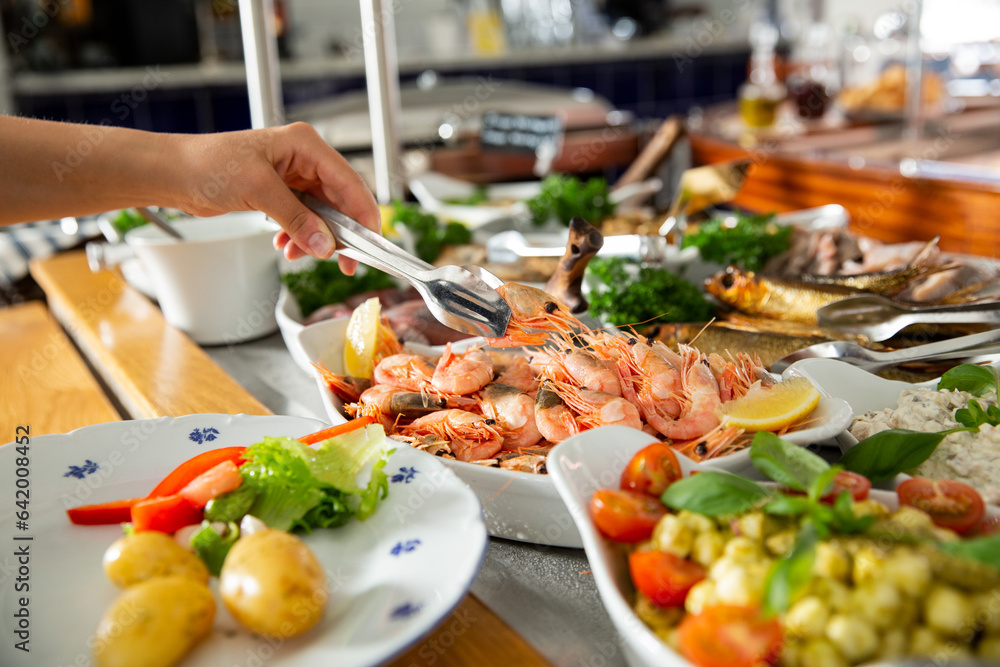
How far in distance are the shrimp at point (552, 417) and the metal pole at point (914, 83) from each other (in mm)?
2582

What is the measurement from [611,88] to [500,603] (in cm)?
618

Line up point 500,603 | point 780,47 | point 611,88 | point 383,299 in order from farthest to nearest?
point 780,47
point 611,88
point 383,299
point 500,603

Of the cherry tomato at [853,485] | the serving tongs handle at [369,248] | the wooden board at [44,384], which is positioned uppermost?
the serving tongs handle at [369,248]

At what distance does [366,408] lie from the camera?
1.10 m

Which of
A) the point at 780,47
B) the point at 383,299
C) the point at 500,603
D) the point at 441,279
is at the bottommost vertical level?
the point at 500,603

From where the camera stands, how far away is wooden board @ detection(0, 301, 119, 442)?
4.90 feet

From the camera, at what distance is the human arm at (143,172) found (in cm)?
121

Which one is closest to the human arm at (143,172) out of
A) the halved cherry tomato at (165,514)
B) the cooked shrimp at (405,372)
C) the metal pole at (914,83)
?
the cooked shrimp at (405,372)

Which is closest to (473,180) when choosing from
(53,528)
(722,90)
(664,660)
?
(53,528)

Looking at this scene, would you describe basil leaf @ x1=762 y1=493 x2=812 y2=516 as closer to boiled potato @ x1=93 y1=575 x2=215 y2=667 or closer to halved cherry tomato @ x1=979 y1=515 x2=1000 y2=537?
halved cherry tomato @ x1=979 y1=515 x2=1000 y2=537

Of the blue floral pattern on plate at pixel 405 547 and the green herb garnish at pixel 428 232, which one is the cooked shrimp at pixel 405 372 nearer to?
the blue floral pattern on plate at pixel 405 547

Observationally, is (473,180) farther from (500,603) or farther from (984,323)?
(500,603)

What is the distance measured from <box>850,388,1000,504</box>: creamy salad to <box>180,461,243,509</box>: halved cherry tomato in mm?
756

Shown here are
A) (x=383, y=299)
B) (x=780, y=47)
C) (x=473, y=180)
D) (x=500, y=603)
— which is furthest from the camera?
(x=780, y=47)
